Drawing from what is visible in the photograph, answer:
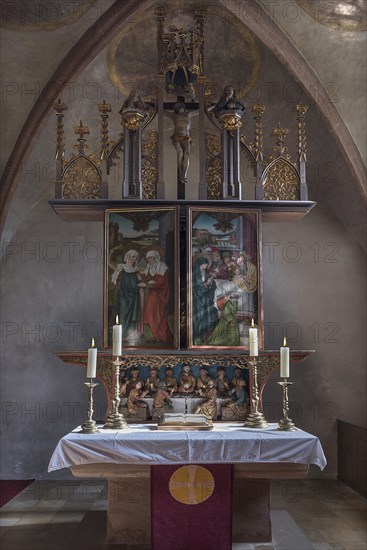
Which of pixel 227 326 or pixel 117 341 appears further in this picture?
pixel 227 326

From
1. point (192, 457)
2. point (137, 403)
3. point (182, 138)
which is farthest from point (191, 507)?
point (182, 138)

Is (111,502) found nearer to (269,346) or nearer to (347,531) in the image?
(347,531)

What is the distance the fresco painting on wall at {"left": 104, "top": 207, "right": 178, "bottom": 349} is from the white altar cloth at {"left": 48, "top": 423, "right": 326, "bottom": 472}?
5.41 ft

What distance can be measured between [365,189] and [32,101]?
5.47 meters

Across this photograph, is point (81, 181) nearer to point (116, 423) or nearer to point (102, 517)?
point (116, 423)

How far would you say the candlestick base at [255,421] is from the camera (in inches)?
259

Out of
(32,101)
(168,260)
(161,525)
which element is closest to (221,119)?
(168,260)

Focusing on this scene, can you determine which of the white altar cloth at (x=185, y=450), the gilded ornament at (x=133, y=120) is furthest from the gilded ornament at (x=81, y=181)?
the white altar cloth at (x=185, y=450)

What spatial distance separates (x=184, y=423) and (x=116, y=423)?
2.36 ft

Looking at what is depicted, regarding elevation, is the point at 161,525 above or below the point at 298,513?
above

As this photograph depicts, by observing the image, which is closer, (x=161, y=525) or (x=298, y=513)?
(x=161, y=525)

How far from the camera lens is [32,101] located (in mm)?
9656

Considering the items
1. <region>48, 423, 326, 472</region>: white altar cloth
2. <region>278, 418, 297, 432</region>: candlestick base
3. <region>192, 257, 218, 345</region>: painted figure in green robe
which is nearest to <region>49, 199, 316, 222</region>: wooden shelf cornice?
<region>192, 257, 218, 345</region>: painted figure in green robe

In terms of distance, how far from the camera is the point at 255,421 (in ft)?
21.6
